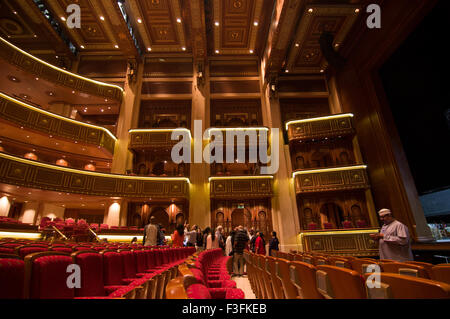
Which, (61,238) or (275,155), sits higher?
(275,155)

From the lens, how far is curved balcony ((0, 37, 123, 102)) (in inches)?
431

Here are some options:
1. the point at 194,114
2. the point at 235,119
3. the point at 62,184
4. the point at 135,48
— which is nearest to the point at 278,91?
the point at 235,119

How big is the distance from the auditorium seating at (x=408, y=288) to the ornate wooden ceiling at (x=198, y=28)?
12.0 m

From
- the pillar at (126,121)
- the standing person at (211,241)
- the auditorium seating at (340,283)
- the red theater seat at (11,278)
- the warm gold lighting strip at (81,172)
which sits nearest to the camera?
the auditorium seating at (340,283)

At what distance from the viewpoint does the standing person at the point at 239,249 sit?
675 cm

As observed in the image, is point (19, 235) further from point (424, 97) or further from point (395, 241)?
point (424, 97)

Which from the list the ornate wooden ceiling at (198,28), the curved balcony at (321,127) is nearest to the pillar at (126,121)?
the ornate wooden ceiling at (198,28)

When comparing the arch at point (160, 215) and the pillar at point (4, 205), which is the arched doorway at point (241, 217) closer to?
the arch at point (160, 215)

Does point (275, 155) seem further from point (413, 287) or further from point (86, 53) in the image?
point (86, 53)

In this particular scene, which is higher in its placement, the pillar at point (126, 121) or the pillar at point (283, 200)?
the pillar at point (126, 121)

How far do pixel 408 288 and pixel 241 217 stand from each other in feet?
40.1

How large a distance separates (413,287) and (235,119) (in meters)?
14.6

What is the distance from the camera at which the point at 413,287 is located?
912 millimetres

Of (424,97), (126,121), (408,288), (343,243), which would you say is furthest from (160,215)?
(424,97)
